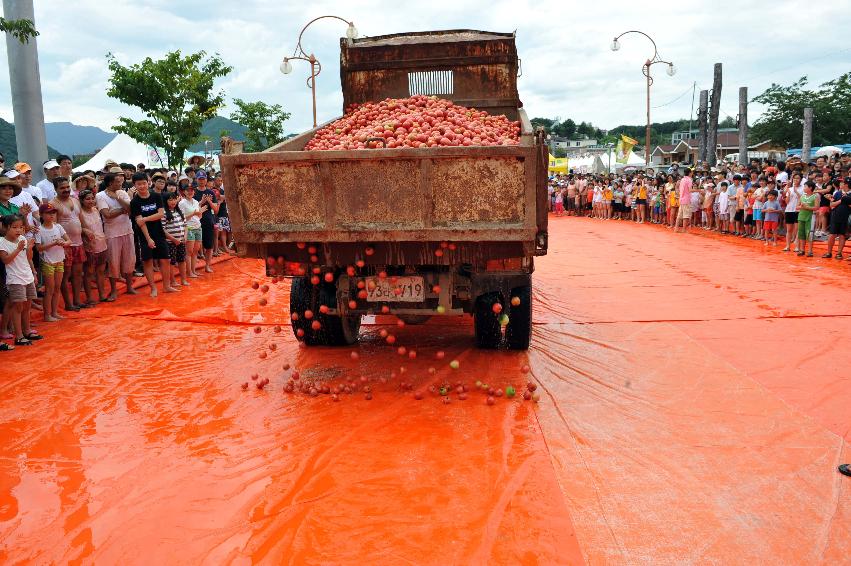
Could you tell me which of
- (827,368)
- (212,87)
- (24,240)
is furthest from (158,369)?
(212,87)

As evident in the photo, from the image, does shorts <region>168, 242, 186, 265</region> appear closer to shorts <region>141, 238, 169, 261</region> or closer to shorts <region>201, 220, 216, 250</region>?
shorts <region>141, 238, 169, 261</region>

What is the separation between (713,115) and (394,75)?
2473 centimetres

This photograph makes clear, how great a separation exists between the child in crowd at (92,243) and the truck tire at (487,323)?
5653 millimetres

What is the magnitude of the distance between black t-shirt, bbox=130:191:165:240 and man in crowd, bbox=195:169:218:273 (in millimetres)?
2069

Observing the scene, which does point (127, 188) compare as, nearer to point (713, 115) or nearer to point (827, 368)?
point (827, 368)

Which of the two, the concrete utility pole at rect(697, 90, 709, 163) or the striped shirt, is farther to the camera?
the concrete utility pole at rect(697, 90, 709, 163)

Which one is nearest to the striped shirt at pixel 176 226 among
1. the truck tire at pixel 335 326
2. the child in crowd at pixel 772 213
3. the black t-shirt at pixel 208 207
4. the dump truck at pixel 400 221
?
the black t-shirt at pixel 208 207

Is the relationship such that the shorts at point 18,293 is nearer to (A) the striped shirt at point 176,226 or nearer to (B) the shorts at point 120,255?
(B) the shorts at point 120,255

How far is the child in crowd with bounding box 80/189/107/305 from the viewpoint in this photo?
340 inches

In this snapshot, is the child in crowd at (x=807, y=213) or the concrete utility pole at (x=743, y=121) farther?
the concrete utility pole at (x=743, y=121)

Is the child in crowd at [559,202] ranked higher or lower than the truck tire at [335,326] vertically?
higher

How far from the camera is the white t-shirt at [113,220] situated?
29.8ft

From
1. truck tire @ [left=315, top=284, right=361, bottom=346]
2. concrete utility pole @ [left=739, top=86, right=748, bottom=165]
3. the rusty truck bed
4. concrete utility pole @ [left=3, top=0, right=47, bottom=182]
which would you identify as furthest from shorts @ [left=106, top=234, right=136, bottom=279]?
concrete utility pole @ [left=739, top=86, right=748, bottom=165]

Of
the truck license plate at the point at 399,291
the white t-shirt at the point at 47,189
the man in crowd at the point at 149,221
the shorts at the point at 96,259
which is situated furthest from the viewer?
the white t-shirt at the point at 47,189
